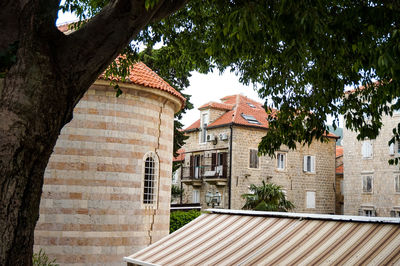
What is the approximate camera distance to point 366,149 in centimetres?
3528

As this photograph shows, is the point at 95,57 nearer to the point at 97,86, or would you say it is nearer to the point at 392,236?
the point at 392,236

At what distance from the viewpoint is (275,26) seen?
6.05 metres

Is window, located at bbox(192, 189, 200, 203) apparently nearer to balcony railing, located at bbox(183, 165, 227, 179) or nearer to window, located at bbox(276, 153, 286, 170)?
balcony railing, located at bbox(183, 165, 227, 179)

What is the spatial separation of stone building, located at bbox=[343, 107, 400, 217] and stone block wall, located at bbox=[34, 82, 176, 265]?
23132 millimetres

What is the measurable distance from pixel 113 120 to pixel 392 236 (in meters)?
10.3

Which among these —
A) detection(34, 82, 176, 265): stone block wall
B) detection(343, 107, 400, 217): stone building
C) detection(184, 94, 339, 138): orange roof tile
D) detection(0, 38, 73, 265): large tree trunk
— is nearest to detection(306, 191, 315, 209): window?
detection(343, 107, 400, 217): stone building

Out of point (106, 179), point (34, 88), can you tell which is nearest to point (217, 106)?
point (106, 179)

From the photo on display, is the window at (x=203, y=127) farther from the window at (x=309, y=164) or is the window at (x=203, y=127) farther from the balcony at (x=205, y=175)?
the window at (x=309, y=164)

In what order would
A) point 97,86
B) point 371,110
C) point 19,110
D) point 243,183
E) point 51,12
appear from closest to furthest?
point 19,110, point 51,12, point 371,110, point 97,86, point 243,183

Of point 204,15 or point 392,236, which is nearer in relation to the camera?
point 392,236

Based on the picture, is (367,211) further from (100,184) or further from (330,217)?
(330,217)

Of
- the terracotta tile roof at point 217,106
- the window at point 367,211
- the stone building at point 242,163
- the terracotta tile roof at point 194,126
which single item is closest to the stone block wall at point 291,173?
the stone building at point 242,163

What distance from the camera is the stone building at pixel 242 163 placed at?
35125 millimetres

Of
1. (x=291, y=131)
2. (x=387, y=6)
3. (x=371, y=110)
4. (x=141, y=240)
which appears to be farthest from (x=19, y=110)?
(x=141, y=240)
